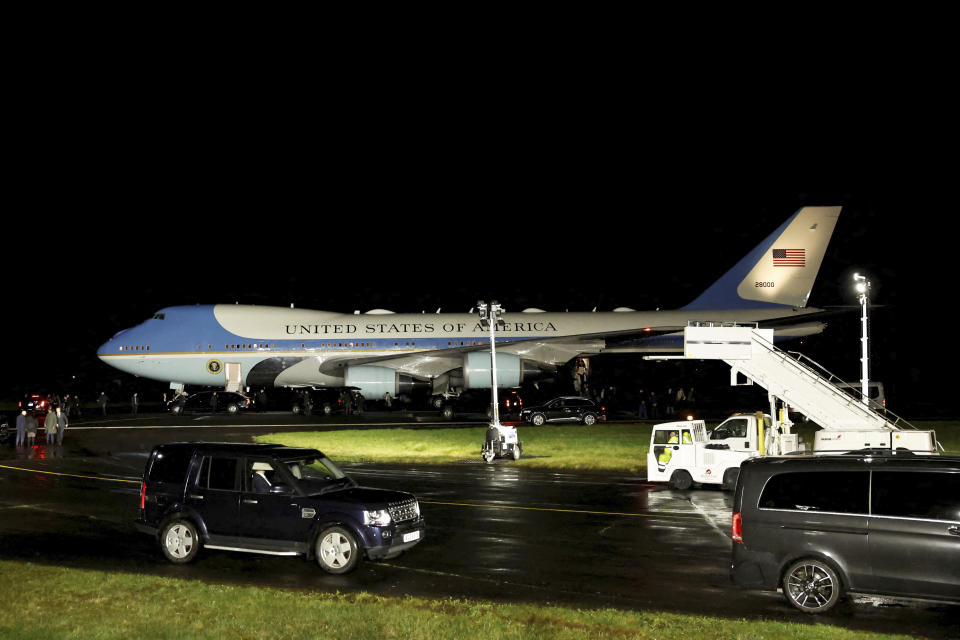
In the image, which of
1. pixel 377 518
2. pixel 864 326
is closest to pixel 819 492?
pixel 377 518

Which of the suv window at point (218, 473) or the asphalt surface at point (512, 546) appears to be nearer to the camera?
the asphalt surface at point (512, 546)

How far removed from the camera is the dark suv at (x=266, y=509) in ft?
38.7

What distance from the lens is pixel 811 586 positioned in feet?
32.2

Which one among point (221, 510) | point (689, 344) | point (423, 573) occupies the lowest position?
point (423, 573)

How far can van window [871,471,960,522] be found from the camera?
953 centimetres

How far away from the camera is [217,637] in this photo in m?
8.71

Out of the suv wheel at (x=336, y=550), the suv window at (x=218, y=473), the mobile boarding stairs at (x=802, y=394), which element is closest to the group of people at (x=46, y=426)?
the suv window at (x=218, y=473)

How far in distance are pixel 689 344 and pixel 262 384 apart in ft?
95.7

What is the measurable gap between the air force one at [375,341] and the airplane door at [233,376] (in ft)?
0.18

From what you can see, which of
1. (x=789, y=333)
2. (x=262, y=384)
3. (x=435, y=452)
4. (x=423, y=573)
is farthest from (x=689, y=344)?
(x=262, y=384)

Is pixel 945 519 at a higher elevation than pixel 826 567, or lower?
higher

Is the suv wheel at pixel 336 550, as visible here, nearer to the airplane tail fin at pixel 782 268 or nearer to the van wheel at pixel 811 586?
the van wheel at pixel 811 586

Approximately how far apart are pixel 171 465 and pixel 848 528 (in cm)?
994

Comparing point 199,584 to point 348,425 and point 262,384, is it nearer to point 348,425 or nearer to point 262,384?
point 348,425
